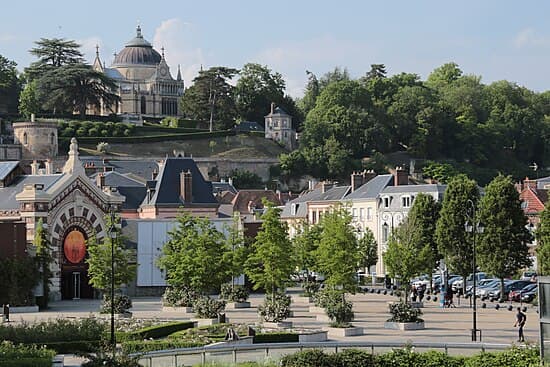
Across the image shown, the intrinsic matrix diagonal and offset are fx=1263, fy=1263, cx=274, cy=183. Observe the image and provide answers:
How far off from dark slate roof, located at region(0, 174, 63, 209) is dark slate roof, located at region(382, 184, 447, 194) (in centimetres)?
2628

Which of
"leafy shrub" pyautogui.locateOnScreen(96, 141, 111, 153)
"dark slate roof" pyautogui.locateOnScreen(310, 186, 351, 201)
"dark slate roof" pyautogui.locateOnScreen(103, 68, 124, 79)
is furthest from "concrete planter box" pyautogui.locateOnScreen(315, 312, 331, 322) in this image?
"dark slate roof" pyautogui.locateOnScreen(103, 68, 124, 79)

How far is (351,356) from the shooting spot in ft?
101

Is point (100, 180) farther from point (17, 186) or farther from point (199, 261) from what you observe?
point (199, 261)

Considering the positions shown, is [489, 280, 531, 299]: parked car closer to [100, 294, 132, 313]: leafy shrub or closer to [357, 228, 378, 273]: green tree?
[357, 228, 378, 273]: green tree

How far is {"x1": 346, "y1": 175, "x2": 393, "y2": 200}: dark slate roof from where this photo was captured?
301 ft

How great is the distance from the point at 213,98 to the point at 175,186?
231ft

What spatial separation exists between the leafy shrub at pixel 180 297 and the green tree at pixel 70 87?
86375mm

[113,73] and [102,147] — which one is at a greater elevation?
[113,73]

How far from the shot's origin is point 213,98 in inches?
5955

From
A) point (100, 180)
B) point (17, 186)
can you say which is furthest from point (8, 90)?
point (17, 186)

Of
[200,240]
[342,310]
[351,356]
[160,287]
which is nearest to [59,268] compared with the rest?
[160,287]

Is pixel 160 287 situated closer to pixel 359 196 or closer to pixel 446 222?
pixel 446 222

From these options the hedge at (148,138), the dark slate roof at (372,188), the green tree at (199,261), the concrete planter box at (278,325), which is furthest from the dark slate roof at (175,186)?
the hedge at (148,138)

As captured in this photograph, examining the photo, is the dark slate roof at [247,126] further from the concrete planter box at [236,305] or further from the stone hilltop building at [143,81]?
the concrete planter box at [236,305]
